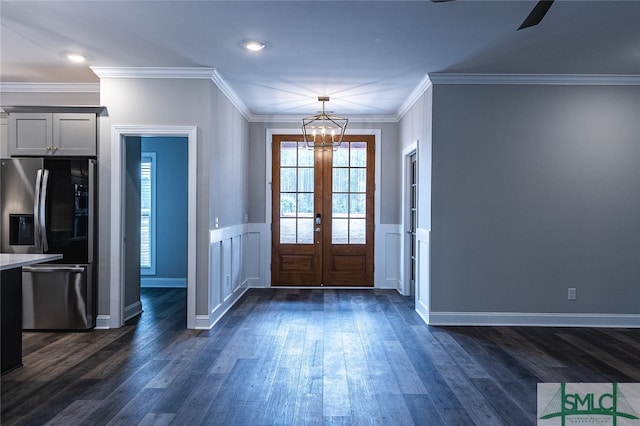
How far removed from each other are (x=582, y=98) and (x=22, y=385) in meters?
5.67

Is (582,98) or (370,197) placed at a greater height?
(582,98)

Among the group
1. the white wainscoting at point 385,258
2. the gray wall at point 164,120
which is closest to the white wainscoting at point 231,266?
the gray wall at point 164,120

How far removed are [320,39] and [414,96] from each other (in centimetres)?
216

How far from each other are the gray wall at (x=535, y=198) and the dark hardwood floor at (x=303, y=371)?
0.43 m

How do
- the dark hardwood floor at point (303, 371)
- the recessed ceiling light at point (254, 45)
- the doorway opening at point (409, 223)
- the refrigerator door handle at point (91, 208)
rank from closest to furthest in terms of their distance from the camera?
the dark hardwood floor at point (303, 371) → the recessed ceiling light at point (254, 45) → the refrigerator door handle at point (91, 208) → the doorway opening at point (409, 223)

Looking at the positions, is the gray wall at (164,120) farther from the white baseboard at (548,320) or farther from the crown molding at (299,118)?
the white baseboard at (548,320)

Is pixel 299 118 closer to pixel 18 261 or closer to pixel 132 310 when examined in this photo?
pixel 132 310

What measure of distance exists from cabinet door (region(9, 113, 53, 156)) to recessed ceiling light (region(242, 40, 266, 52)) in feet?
7.58

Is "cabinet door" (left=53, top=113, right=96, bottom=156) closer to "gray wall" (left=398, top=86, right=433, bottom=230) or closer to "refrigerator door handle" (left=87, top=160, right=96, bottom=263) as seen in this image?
"refrigerator door handle" (left=87, top=160, right=96, bottom=263)

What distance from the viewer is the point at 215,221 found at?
4934 millimetres

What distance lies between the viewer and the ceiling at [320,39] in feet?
10.6

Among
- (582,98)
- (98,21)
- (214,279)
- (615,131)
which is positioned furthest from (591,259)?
(98,21)

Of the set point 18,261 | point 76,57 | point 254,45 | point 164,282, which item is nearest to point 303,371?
point 18,261

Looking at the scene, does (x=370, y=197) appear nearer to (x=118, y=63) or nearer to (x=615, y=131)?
(x=615, y=131)
